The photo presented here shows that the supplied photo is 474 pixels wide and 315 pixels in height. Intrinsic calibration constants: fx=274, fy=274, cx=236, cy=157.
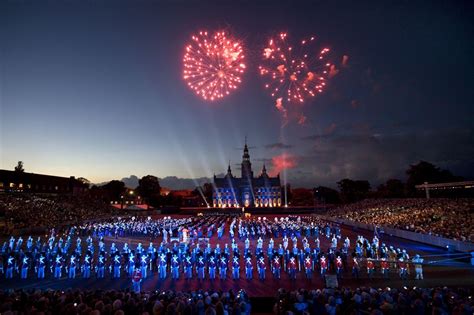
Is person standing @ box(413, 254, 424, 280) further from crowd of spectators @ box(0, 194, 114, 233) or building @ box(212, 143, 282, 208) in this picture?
building @ box(212, 143, 282, 208)

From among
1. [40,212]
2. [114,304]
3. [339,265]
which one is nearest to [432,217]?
[339,265]

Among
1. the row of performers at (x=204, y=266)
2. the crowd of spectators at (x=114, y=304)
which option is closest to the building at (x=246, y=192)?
the row of performers at (x=204, y=266)

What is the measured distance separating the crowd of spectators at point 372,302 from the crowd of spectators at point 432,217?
18.2 m

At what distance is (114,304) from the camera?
7188 mm

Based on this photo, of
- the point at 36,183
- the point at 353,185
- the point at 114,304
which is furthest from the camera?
the point at 353,185

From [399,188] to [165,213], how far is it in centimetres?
7584

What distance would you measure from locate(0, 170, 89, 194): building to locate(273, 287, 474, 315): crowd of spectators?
72.0 metres

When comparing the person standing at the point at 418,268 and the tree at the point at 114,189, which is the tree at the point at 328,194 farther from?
the person standing at the point at 418,268

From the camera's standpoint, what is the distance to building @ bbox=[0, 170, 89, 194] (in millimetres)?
61188

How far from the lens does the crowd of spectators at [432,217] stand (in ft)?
85.8

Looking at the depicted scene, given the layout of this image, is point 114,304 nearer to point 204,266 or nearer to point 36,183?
point 204,266

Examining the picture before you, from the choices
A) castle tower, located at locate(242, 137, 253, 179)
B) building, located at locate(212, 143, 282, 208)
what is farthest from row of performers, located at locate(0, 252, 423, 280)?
castle tower, located at locate(242, 137, 253, 179)

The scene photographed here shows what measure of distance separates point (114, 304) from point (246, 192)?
367 feet

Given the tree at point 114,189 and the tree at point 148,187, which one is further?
the tree at point 114,189
